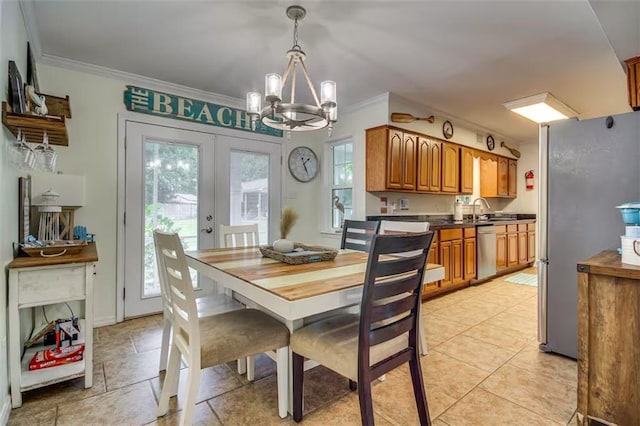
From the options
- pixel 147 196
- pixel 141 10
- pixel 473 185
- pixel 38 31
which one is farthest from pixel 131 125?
pixel 473 185

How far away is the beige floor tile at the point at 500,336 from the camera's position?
2496 mm

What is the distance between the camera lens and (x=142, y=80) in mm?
3078

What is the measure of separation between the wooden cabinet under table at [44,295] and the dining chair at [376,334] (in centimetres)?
131

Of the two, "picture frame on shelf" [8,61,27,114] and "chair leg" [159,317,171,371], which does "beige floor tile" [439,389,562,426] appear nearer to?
"chair leg" [159,317,171,371]

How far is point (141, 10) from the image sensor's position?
2.08m

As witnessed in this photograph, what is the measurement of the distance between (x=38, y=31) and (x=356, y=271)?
287 centimetres

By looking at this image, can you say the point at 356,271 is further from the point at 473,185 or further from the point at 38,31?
the point at 473,185

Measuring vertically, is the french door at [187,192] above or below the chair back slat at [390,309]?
above

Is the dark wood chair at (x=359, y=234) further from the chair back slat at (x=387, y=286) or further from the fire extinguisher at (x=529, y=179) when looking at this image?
the fire extinguisher at (x=529, y=179)

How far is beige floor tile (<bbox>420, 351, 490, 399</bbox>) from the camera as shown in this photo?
189 cm

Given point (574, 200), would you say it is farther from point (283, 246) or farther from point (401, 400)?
point (283, 246)

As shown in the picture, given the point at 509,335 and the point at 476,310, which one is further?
the point at 476,310

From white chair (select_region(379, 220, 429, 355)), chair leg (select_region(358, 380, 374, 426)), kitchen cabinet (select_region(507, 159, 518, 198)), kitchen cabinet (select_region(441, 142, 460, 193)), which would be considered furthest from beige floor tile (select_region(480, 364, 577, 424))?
kitchen cabinet (select_region(507, 159, 518, 198))

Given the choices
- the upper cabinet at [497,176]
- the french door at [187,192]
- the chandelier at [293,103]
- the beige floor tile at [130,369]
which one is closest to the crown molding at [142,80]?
the french door at [187,192]
